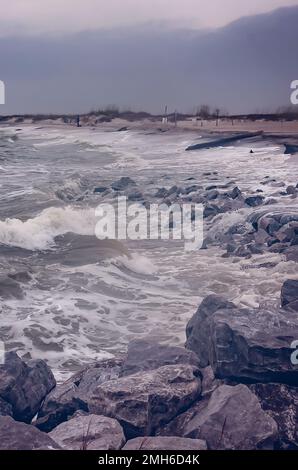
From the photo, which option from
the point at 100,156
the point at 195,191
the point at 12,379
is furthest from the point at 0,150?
the point at 12,379

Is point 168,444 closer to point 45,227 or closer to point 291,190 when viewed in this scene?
point 45,227

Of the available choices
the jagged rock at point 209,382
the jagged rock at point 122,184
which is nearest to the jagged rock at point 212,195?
the jagged rock at point 122,184

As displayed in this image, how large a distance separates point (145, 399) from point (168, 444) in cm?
69

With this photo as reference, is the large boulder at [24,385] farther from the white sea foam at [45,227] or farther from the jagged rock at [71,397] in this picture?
the white sea foam at [45,227]

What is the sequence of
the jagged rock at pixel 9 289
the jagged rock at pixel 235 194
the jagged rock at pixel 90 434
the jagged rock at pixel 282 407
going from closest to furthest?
the jagged rock at pixel 90 434
the jagged rock at pixel 282 407
the jagged rock at pixel 9 289
the jagged rock at pixel 235 194

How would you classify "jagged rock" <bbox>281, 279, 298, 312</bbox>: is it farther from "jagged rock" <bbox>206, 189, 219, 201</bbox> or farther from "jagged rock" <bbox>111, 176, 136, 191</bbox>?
"jagged rock" <bbox>111, 176, 136, 191</bbox>

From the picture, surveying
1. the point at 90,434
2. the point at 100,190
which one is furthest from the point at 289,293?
the point at 100,190

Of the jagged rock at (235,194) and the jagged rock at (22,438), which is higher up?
the jagged rock at (235,194)

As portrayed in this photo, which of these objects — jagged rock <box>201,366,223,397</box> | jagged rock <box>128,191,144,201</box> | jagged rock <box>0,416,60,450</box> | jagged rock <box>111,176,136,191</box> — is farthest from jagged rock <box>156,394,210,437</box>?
jagged rock <box>111,176,136,191</box>

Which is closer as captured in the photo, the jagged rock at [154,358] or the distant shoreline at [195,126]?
the jagged rock at [154,358]

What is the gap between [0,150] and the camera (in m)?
40.7

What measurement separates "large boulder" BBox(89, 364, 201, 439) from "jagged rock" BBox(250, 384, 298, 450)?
572mm

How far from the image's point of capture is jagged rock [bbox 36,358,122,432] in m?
5.08

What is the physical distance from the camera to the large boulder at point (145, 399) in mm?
4668
